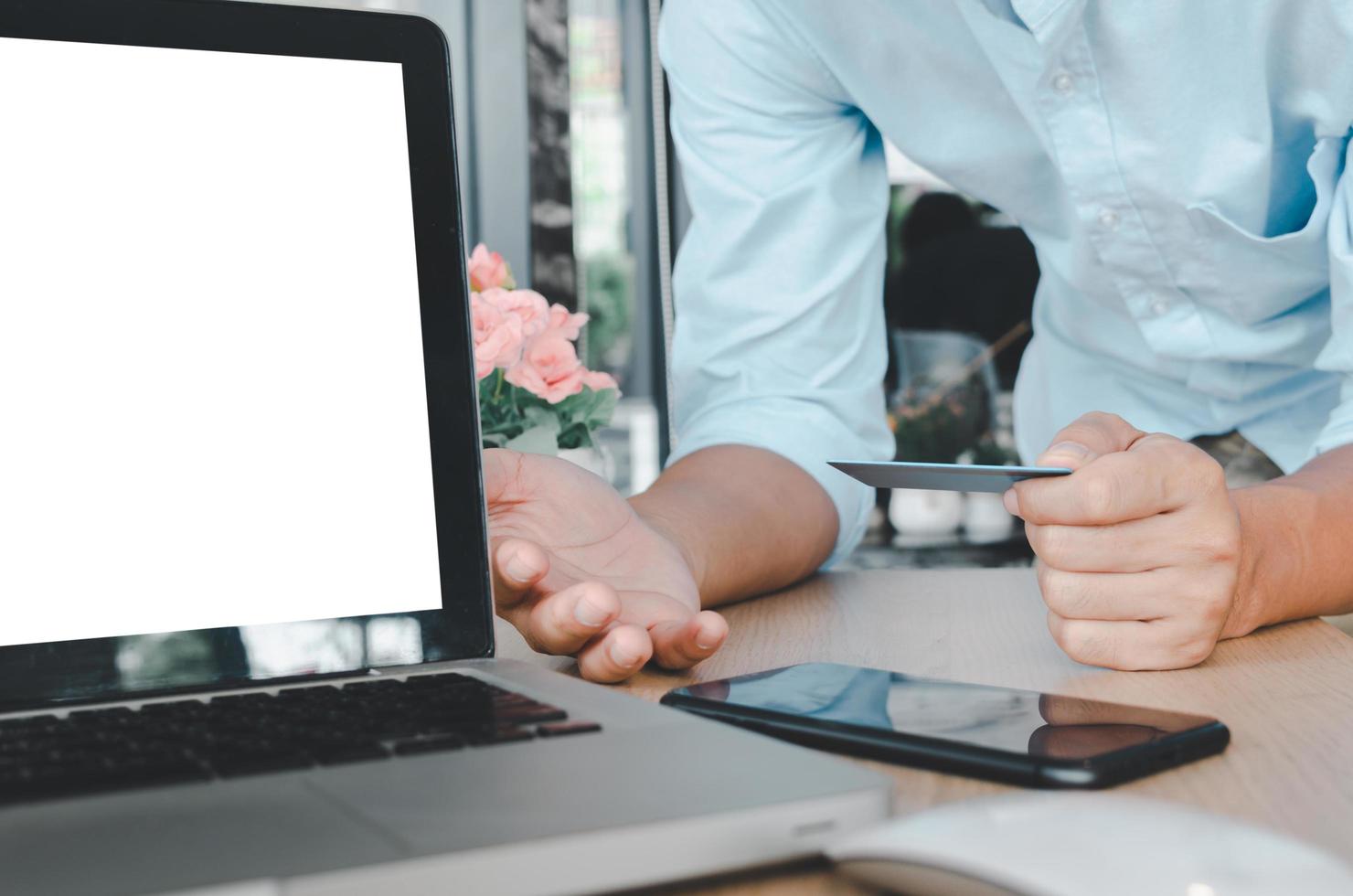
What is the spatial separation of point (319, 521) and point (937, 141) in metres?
0.72

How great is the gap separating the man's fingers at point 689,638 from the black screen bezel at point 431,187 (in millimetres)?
96

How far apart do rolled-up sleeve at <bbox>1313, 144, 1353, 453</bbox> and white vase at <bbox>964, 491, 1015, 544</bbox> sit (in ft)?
3.99

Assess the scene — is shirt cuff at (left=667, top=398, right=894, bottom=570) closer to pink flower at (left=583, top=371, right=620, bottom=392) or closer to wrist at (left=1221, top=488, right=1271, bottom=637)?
pink flower at (left=583, top=371, right=620, bottom=392)

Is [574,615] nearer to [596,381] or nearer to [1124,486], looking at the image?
[1124,486]

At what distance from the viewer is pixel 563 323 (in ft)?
3.39

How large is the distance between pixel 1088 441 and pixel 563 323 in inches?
21.0

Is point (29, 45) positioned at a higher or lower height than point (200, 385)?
higher

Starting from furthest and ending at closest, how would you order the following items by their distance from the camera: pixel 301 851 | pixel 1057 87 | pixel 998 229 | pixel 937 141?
pixel 998 229 < pixel 937 141 < pixel 1057 87 < pixel 301 851

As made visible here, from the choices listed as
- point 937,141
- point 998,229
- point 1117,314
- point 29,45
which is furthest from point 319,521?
point 998,229

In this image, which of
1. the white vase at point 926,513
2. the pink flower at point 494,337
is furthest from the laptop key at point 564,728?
the white vase at point 926,513

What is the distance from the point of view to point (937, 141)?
1.03m

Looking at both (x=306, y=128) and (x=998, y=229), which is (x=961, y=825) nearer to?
(x=306, y=128)

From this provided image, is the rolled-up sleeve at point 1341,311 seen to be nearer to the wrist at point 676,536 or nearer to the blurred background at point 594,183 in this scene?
the wrist at point 676,536

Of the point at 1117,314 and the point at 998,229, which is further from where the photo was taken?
the point at 998,229
